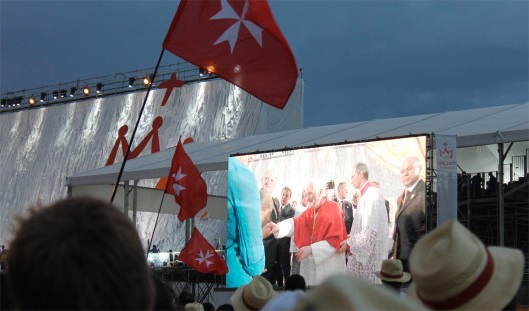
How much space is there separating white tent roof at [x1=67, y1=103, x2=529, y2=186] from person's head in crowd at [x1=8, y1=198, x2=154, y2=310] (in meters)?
13.2

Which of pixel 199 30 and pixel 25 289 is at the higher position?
pixel 199 30

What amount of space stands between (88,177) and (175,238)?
6773 millimetres

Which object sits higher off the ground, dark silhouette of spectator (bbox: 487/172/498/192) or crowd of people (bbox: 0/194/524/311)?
dark silhouette of spectator (bbox: 487/172/498/192)

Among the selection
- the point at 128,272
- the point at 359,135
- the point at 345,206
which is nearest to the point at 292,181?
the point at 345,206

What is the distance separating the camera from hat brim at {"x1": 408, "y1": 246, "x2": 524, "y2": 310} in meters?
1.97

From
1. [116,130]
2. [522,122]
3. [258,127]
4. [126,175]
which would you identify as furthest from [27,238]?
[116,130]

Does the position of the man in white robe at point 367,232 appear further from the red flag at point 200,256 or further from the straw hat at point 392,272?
the straw hat at point 392,272

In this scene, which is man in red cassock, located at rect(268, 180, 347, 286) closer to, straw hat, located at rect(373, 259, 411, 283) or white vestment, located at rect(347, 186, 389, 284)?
white vestment, located at rect(347, 186, 389, 284)

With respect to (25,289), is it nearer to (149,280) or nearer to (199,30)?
(149,280)

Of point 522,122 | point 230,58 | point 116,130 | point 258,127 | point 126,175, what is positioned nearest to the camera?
point 230,58

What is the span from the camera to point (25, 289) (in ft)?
4.99

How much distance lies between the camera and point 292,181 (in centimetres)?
1623

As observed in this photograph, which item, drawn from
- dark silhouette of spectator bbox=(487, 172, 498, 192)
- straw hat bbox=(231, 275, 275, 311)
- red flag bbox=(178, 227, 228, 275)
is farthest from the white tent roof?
straw hat bbox=(231, 275, 275, 311)

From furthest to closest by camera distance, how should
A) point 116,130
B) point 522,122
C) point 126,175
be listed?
point 116,130 → point 126,175 → point 522,122
